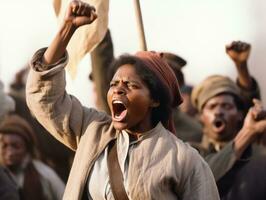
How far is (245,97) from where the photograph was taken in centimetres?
692

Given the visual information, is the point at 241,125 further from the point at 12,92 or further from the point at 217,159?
the point at 12,92

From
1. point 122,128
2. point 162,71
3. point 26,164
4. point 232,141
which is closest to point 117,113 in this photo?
point 122,128

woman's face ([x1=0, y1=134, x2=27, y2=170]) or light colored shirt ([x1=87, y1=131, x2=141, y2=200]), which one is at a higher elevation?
light colored shirt ([x1=87, y1=131, x2=141, y2=200])

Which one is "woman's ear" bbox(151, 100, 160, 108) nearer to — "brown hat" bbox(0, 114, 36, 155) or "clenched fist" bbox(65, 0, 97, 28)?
"clenched fist" bbox(65, 0, 97, 28)

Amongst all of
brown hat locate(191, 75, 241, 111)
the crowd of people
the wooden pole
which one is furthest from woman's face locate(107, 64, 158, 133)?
brown hat locate(191, 75, 241, 111)

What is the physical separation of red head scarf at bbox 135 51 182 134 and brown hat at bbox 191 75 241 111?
2174 millimetres

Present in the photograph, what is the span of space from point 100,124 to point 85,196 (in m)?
0.30

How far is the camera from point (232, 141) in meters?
6.28

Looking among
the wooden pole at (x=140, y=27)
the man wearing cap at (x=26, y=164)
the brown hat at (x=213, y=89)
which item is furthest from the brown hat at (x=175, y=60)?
the wooden pole at (x=140, y=27)

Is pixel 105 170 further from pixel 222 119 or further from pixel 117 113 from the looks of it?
pixel 222 119

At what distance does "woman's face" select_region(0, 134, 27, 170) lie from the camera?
282 inches

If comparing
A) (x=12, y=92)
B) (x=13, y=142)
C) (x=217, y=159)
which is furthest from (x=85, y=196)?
(x=12, y=92)

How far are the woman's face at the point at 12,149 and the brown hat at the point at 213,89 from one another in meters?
1.10

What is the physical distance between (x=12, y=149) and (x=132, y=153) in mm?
2901
